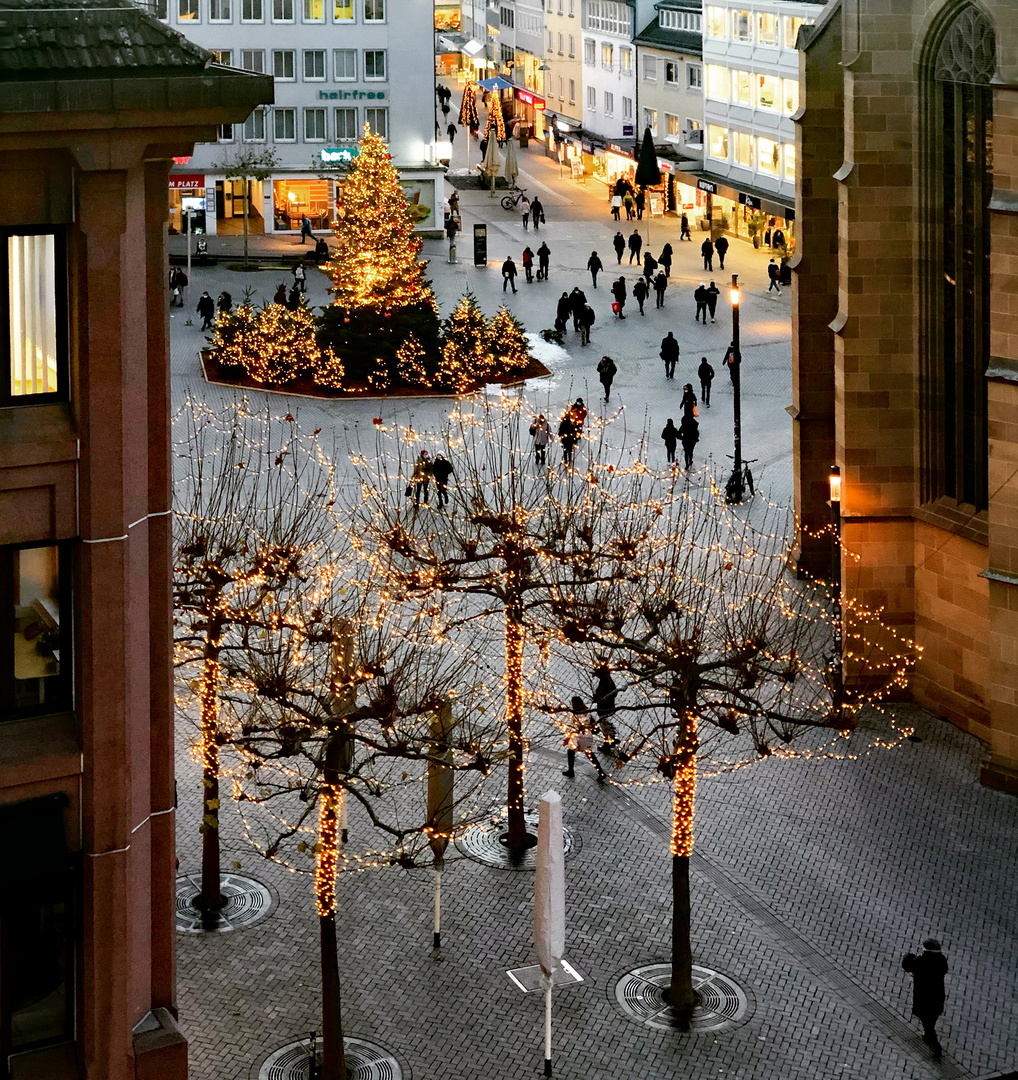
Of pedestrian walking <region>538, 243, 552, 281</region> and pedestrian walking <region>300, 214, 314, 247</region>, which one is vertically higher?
pedestrian walking <region>300, 214, 314, 247</region>

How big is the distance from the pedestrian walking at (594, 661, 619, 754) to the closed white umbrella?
11.8ft

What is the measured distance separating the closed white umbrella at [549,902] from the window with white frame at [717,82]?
66972 millimetres

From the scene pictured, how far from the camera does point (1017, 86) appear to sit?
98.0ft

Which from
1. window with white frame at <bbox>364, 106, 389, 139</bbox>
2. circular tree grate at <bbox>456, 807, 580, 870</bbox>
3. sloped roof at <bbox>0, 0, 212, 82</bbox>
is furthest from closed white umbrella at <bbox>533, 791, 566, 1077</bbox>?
window with white frame at <bbox>364, 106, 389, 139</bbox>

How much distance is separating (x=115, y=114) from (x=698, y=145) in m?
75.2

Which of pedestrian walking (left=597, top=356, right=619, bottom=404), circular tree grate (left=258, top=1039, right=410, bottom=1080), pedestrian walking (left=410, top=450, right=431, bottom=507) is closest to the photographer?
circular tree grate (left=258, top=1039, right=410, bottom=1080)

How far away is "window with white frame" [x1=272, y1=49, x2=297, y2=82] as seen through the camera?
287ft

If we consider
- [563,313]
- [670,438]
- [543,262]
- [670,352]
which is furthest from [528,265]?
[670,438]

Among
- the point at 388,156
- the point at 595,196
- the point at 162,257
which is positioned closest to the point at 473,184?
the point at 595,196

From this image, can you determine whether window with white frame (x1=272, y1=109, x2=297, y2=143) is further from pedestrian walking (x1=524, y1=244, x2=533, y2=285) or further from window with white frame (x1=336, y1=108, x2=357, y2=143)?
pedestrian walking (x1=524, y1=244, x2=533, y2=285)

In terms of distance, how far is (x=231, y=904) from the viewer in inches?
1113

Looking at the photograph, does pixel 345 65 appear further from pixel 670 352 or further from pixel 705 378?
pixel 705 378

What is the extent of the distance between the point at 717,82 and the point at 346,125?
15.4 meters

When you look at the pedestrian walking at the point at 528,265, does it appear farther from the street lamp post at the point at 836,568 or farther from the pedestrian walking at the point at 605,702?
the pedestrian walking at the point at 605,702
